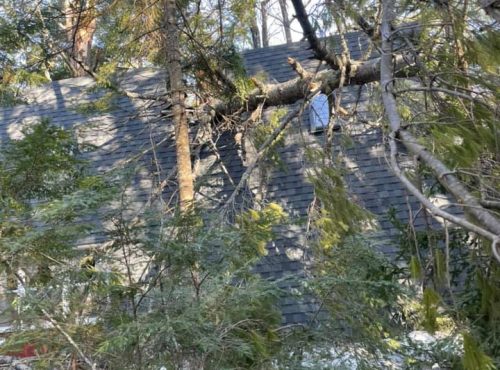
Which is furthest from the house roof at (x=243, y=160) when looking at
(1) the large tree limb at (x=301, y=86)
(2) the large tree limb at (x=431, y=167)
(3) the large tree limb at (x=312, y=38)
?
(2) the large tree limb at (x=431, y=167)

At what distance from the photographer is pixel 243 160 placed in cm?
823

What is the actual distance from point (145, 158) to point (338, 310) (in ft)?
17.4

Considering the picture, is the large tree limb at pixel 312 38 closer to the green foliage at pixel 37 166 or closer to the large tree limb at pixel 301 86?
the large tree limb at pixel 301 86

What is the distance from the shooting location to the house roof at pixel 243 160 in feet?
22.4

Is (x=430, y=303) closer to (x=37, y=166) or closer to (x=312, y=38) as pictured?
(x=37, y=166)

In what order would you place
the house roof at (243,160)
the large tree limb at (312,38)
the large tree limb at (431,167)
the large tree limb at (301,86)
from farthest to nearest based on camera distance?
the house roof at (243,160), the large tree limb at (301,86), the large tree limb at (312,38), the large tree limb at (431,167)

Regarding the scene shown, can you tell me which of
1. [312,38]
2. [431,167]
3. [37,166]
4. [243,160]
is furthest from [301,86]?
[431,167]

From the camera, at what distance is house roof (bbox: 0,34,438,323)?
6.83 m

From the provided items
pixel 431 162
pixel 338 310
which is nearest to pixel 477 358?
pixel 431 162

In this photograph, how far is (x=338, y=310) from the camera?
378 centimetres

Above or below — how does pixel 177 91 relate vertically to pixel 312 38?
below

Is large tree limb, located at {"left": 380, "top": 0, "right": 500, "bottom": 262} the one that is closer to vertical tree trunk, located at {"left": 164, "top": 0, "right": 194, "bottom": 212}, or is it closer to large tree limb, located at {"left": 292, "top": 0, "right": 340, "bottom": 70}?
large tree limb, located at {"left": 292, "top": 0, "right": 340, "bottom": 70}

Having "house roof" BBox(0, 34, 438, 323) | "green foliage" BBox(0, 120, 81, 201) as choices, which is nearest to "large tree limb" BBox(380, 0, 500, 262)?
"house roof" BBox(0, 34, 438, 323)

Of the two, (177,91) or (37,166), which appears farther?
(177,91)
